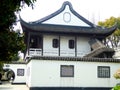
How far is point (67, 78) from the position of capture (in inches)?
778

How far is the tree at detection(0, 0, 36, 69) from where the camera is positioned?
6.91 meters

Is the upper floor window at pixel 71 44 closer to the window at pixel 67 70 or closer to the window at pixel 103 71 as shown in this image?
the window at pixel 103 71

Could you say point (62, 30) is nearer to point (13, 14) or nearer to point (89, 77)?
point (89, 77)

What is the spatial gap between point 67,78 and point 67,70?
558 mm

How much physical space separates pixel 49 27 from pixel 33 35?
176 cm

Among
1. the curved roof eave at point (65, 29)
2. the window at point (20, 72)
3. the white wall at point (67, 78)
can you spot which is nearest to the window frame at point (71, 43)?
the curved roof eave at point (65, 29)

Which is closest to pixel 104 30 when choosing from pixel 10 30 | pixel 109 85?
pixel 109 85

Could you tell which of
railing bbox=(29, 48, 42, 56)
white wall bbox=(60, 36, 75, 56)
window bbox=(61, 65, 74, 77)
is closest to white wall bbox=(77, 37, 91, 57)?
white wall bbox=(60, 36, 75, 56)

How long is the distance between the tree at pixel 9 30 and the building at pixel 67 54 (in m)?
11.5

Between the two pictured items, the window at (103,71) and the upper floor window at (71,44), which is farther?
the upper floor window at (71,44)

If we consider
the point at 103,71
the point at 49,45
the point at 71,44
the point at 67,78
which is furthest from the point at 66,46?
the point at 67,78

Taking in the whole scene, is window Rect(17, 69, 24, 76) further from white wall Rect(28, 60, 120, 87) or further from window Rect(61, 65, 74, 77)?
window Rect(61, 65, 74, 77)

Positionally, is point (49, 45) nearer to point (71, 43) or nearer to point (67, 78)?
point (71, 43)

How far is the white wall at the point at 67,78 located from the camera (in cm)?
1933
